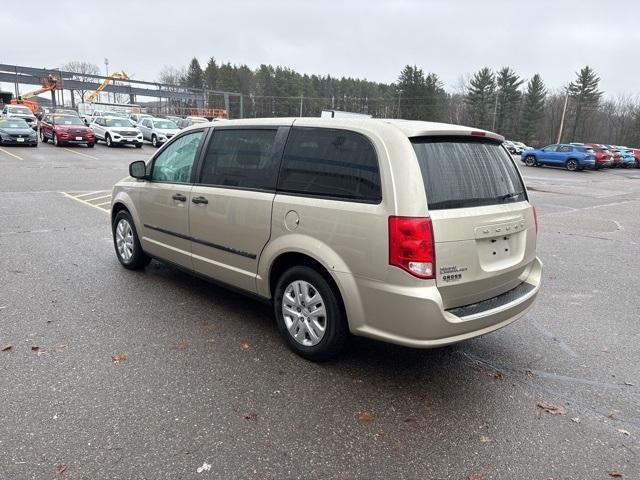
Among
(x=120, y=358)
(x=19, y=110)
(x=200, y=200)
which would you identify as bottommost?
(x=120, y=358)

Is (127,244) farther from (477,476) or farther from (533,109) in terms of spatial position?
(533,109)

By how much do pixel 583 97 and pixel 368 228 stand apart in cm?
8287

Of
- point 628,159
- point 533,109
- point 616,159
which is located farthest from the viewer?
point 533,109

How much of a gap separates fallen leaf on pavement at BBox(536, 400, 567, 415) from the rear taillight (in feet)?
3.88

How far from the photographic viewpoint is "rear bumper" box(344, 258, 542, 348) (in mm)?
3021

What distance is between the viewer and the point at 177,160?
4.93 metres

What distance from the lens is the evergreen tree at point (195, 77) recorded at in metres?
101

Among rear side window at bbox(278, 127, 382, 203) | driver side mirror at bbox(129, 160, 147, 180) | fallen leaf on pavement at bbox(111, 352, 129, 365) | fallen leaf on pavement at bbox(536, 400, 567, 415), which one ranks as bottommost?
fallen leaf on pavement at bbox(111, 352, 129, 365)

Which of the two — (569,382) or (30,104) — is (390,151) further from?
(30,104)

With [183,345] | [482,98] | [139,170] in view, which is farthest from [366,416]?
[482,98]

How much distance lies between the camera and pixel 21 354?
3.62 metres

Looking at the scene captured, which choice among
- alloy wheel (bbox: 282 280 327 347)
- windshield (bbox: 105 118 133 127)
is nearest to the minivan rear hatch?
alloy wheel (bbox: 282 280 327 347)

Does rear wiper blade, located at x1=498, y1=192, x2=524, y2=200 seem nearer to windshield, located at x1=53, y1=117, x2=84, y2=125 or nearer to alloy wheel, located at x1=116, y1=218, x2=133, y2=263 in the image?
alloy wheel, located at x1=116, y1=218, x2=133, y2=263

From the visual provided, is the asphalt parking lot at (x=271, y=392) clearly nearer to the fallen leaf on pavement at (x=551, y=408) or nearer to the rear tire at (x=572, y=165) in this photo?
the fallen leaf on pavement at (x=551, y=408)
